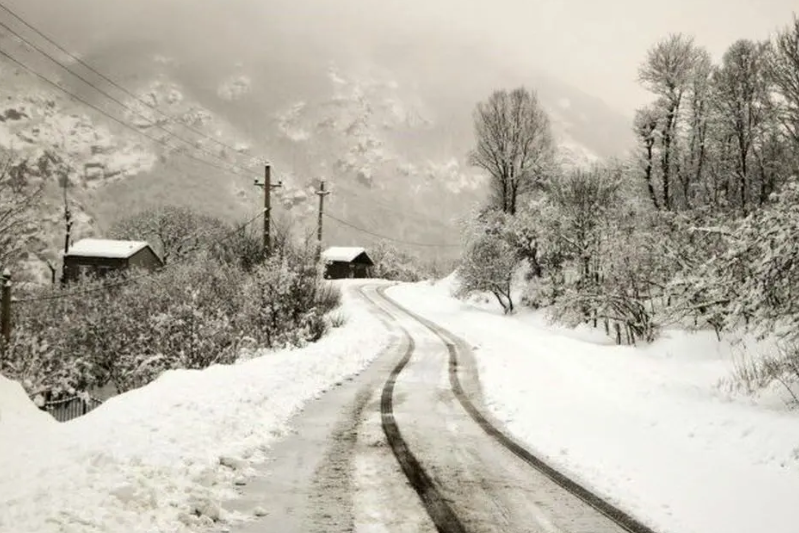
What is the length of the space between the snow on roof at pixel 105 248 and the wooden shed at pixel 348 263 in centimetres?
2847

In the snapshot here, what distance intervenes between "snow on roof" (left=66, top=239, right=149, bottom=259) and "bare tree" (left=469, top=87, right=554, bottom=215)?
4735 centimetres

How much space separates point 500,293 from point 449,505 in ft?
120

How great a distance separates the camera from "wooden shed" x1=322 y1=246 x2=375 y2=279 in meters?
94.8

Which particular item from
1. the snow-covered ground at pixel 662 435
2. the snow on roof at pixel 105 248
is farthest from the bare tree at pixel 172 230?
the snow-covered ground at pixel 662 435

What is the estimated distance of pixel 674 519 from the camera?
570 cm

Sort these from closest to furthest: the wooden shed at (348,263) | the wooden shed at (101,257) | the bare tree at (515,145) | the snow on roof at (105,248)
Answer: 1. the bare tree at (515,145)
2. the wooden shed at (101,257)
3. the snow on roof at (105,248)
4. the wooden shed at (348,263)

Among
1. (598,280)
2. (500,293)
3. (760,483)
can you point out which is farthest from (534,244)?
(760,483)

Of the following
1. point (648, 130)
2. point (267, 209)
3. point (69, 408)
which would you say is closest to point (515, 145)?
point (648, 130)

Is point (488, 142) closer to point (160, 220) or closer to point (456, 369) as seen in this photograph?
point (456, 369)

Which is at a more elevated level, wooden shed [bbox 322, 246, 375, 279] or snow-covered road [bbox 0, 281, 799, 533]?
wooden shed [bbox 322, 246, 375, 279]

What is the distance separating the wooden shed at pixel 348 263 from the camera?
311 feet

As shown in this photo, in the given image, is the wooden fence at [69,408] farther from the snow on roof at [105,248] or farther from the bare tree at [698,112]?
the snow on roof at [105,248]

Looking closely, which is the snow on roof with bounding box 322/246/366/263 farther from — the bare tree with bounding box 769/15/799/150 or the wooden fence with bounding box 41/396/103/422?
the bare tree with bounding box 769/15/799/150

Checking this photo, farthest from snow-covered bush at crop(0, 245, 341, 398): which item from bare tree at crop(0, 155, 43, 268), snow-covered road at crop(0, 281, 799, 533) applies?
snow-covered road at crop(0, 281, 799, 533)
